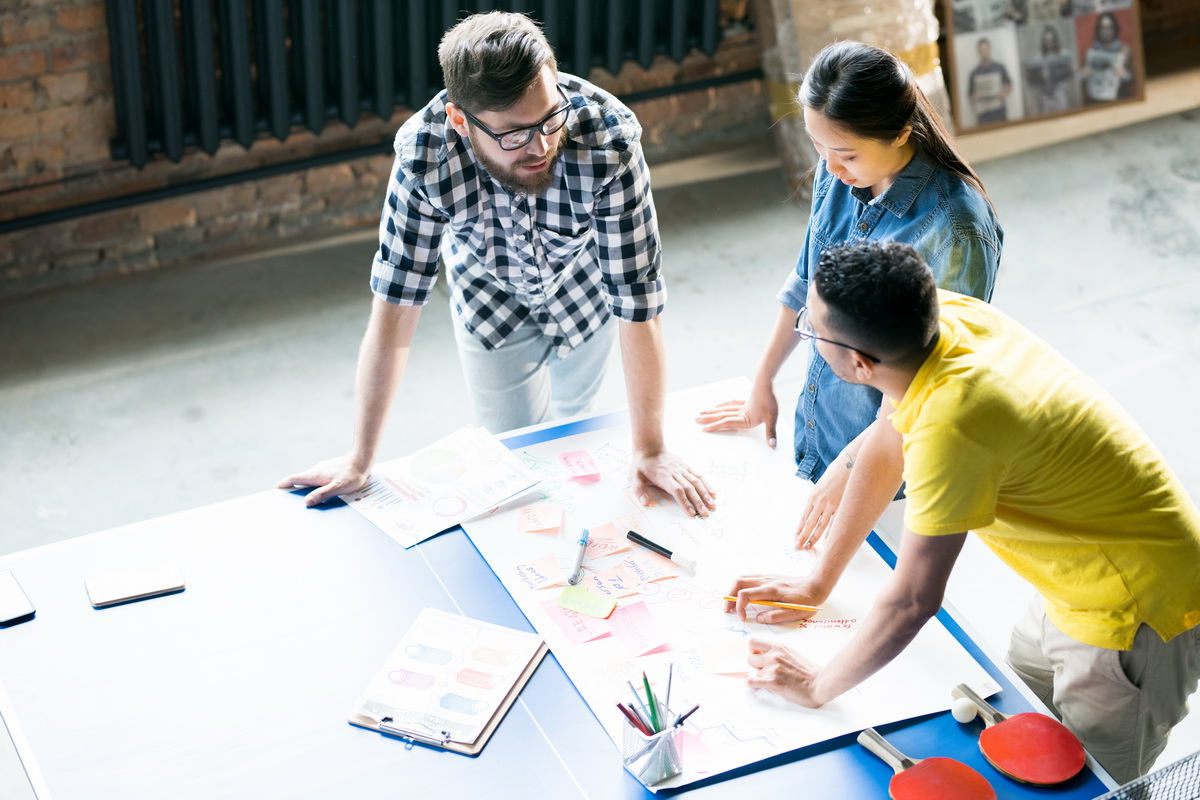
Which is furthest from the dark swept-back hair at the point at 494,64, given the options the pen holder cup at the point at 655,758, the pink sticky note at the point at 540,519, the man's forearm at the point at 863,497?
the pen holder cup at the point at 655,758

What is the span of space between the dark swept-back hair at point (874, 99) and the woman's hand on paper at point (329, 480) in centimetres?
100

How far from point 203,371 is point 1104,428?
3.12 meters

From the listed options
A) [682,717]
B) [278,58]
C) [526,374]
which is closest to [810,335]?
[682,717]

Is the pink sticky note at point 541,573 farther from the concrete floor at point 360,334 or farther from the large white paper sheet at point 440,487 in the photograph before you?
the concrete floor at point 360,334

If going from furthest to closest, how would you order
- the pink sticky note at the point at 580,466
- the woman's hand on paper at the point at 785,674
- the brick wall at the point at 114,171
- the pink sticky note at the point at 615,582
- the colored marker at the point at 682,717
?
the brick wall at the point at 114,171
the pink sticky note at the point at 580,466
the pink sticky note at the point at 615,582
the woman's hand on paper at the point at 785,674
the colored marker at the point at 682,717

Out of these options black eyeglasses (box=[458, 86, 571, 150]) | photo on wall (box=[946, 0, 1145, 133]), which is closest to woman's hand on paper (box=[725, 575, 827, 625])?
black eyeglasses (box=[458, 86, 571, 150])

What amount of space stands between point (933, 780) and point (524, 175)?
1149 millimetres

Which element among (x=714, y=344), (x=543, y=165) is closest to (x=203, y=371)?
(x=714, y=344)

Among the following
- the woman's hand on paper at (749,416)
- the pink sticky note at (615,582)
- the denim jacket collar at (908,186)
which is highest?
the denim jacket collar at (908,186)

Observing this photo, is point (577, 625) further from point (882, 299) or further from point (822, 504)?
point (882, 299)

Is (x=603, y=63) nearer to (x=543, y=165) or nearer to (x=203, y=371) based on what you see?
(x=203, y=371)

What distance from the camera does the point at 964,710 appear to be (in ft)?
5.26

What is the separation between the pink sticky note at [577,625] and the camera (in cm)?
177

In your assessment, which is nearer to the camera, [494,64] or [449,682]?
[449,682]
